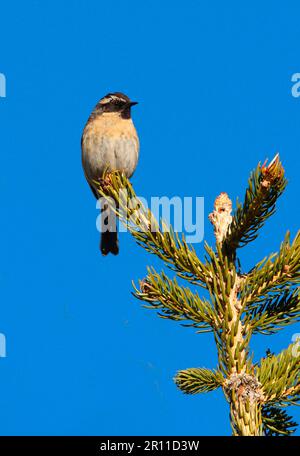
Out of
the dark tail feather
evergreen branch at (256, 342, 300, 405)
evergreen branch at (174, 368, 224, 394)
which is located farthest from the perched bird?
evergreen branch at (256, 342, 300, 405)

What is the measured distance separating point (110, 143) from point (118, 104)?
2.69 ft

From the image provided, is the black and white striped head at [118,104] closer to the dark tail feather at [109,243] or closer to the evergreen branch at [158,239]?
the dark tail feather at [109,243]

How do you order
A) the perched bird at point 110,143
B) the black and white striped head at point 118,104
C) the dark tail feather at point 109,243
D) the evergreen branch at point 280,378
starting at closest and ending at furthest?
the evergreen branch at point 280,378 < the dark tail feather at point 109,243 < the perched bird at point 110,143 < the black and white striped head at point 118,104

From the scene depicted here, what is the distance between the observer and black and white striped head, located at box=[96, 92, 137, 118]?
9211 mm

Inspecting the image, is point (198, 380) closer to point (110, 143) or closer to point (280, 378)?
point (280, 378)

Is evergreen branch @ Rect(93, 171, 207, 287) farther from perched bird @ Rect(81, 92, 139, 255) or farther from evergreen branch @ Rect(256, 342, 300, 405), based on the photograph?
perched bird @ Rect(81, 92, 139, 255)

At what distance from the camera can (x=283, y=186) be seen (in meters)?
3.58

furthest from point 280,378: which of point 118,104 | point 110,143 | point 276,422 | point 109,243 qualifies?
point 118,104

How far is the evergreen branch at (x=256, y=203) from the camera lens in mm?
3543

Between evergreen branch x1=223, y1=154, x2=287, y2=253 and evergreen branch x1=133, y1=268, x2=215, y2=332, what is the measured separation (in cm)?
39

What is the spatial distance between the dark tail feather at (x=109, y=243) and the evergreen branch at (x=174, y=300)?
4.59m

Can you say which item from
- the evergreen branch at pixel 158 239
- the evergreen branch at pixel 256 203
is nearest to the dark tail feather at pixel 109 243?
the evergreen branch at pixel 158 239

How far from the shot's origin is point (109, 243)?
27.6 ft
